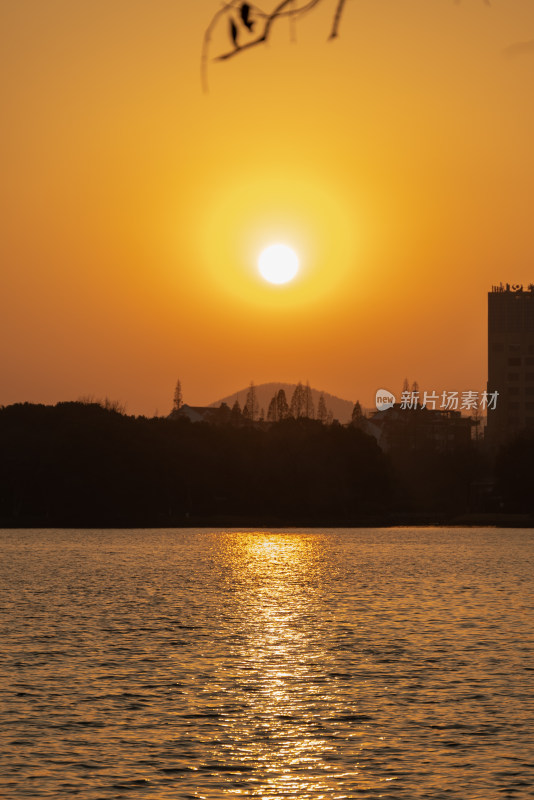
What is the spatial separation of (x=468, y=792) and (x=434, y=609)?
42244mm

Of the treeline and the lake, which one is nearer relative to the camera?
the lake

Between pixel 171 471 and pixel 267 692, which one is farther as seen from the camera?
pixel 171 471

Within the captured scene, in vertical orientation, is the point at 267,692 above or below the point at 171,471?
below

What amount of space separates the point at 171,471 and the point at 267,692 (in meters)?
139

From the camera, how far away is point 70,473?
163500mm

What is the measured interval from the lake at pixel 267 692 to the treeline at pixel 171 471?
80344 mm

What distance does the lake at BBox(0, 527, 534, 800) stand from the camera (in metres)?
25.3

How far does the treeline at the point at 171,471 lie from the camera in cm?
16512

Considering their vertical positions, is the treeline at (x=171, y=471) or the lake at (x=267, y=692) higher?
the treeline at (x=171, y=471)

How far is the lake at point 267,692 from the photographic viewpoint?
25.3 metres

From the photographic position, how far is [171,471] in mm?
175375

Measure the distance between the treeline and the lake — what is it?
80.3 metres

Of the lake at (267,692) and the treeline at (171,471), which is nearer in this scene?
the lake at (267,692)

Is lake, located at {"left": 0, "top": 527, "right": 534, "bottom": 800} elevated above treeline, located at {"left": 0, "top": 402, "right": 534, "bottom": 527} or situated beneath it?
situated beneath
